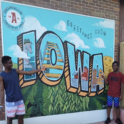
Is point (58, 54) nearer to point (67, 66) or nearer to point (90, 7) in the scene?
point (67, 66)

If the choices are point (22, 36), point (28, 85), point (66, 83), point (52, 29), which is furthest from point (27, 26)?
point (66, 83)

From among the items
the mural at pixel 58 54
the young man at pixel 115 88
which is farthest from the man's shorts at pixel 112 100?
the mural at pixel 58 54

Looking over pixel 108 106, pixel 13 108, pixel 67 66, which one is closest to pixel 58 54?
pixel 67 66

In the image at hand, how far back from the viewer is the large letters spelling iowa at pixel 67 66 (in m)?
3.25

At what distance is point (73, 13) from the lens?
3.54 meters

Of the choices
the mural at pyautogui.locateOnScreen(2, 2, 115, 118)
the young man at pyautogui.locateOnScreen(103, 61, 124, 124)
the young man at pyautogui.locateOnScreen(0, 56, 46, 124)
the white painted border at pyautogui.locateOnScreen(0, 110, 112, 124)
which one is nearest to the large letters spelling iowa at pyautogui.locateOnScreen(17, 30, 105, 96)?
the mural at pyautogui.locateOnScreen(2, 2, 115, 118)

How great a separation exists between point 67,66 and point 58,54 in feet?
1.39

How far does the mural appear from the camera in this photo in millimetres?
3074

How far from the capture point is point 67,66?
3.49 metres

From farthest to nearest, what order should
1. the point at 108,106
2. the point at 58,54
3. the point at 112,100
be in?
the point at 108,106 < the point at 112,100 < the point at 58,54

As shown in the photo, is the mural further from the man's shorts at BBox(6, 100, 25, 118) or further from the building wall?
the man's shorts at BBox(6, 100, 25, 118)

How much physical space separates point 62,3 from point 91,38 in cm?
130

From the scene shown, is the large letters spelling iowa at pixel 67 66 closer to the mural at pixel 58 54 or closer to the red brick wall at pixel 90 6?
the mural at pixel 58 54

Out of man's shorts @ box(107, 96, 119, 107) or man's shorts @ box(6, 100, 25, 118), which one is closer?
man's shorts @ box(6, 100, 25, 118)
